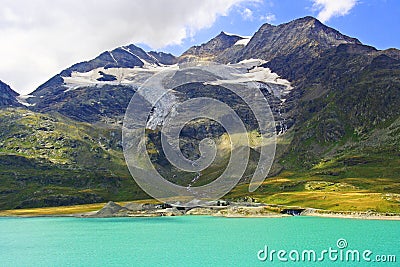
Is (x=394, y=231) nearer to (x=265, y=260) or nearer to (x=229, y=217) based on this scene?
(x=265, y=260)

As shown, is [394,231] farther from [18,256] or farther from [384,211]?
[18,256]

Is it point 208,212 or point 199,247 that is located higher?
point 199,247

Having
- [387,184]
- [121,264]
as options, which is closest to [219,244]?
[121,264]

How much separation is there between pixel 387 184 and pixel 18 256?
169 m

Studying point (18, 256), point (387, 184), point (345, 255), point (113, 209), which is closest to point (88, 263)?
point (18, 256)

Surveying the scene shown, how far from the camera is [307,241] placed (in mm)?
74625

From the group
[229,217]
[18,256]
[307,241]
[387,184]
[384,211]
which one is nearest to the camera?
[18,256]

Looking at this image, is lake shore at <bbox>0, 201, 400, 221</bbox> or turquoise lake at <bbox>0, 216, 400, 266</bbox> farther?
lake shore at <bbox>0, 201, 400, 221</bbox>

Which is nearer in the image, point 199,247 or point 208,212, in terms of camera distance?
point 199,247

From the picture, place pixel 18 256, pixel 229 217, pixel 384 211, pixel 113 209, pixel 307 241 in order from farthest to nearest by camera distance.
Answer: pixel 113 209, pixel 229 217, pixel 384 211, pixel 307 241, pixel 18 256

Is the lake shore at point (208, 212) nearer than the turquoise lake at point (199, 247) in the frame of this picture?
No

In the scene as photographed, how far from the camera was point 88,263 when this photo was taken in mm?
60031

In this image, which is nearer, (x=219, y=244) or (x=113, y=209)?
(x=219, y=244)

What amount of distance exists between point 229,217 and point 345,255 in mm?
90159
